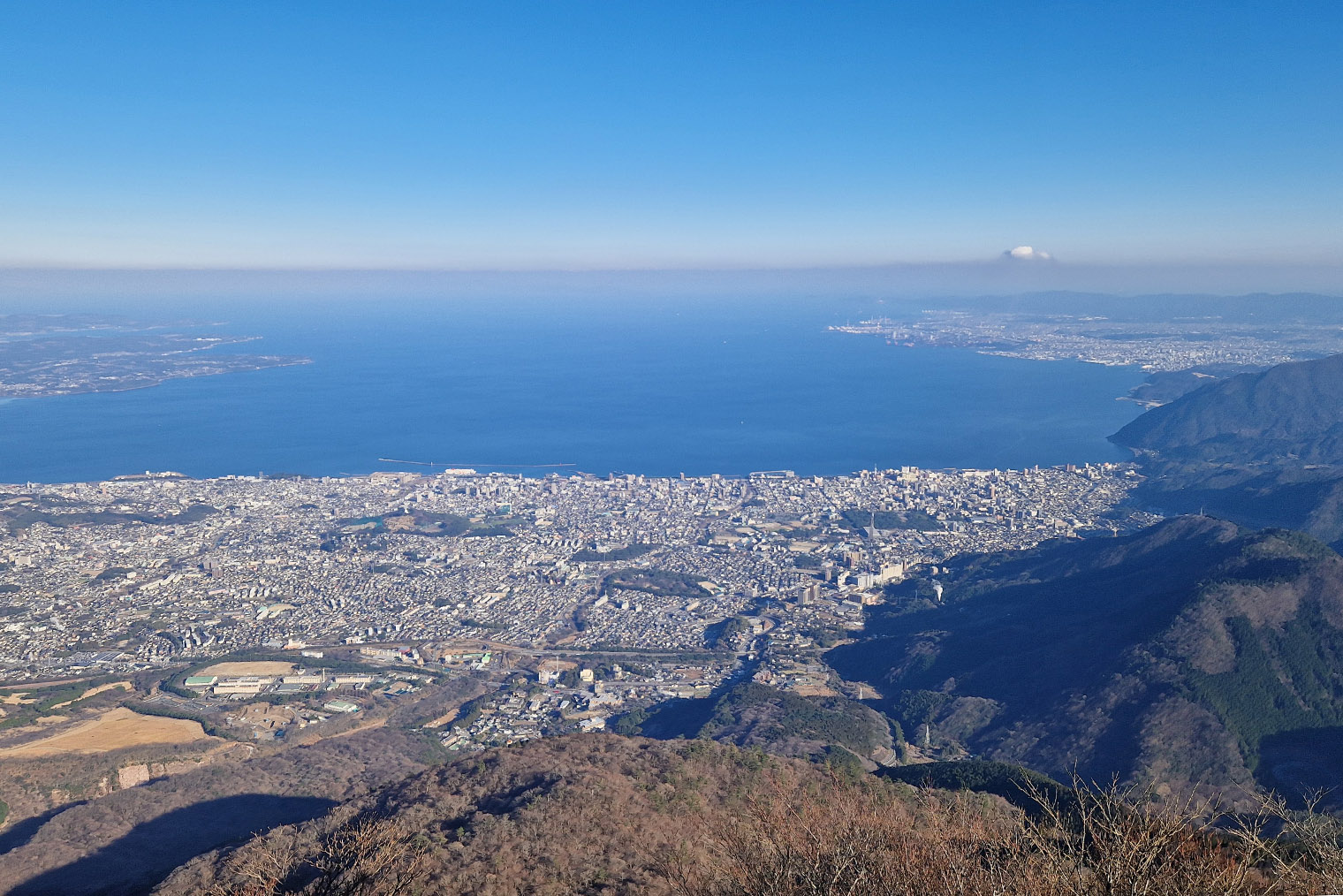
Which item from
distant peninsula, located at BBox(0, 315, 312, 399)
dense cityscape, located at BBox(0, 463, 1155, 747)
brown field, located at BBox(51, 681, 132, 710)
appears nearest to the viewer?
brown field, located at BBox(51, 681, 132, 710)

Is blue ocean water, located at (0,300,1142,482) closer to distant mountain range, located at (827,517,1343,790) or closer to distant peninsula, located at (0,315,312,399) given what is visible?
distant peninsula, located at (0,315,312,399)

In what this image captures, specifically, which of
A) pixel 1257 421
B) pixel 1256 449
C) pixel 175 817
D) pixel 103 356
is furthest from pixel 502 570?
pixel 103 356

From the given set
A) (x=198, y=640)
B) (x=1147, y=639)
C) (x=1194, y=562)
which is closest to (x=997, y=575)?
(x=1194, y=562)

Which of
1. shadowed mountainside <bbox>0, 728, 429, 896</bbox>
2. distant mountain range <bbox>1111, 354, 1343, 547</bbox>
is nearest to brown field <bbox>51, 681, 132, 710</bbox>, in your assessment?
shadowed mountainside <bbox>0, 728, 429, 896</bbox>

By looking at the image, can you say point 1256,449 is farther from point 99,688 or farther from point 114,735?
point 99,688

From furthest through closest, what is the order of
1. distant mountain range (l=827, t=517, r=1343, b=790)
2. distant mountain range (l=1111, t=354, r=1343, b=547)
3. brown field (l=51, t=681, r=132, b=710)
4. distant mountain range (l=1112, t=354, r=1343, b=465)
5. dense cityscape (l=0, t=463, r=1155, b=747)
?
distant mountain range (l=1112, t=354, r=1343, b=465)
distant mountain range (l=1111, t=354, r=1343, b=547)
dense cityscape (l=0, t=463, r=1155, b=747)
brown field (l=51, t=681, r=132, b=710)
distant mountain range (l=827, t=517, r=1343, b=790)
